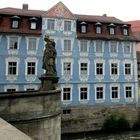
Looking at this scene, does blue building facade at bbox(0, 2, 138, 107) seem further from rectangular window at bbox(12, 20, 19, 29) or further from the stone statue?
the stone statue

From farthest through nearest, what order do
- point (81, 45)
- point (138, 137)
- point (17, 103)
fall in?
point (81, 45) < point (138, 137) < point (17, 103)

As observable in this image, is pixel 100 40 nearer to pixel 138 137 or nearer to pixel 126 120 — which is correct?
pixel 126 120

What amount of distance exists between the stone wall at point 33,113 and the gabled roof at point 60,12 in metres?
16.7

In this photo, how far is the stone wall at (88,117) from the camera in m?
26.7

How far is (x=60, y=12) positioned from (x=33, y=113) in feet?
60.9

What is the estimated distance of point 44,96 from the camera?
36.0 ft

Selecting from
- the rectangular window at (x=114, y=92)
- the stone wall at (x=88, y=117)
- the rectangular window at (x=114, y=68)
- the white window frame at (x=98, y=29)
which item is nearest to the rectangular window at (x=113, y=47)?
the rectangular window at (x=114, y=68)

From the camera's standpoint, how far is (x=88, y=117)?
27469 mm

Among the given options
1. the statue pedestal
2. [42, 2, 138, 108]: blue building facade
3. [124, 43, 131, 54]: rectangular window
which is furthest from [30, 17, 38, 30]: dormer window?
the statue pedestal

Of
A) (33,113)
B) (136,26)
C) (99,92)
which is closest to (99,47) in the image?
(99,92)

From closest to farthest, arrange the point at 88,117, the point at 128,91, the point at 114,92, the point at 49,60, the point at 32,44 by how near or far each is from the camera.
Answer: the point at 49,60
the point at 32,44
the point at 88,117
the point at 114,92
the point at 128,91

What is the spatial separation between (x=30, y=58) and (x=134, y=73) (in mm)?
10133

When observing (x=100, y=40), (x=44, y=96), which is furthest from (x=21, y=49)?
(x=44, y=96)

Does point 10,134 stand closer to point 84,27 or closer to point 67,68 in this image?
point 67,68
